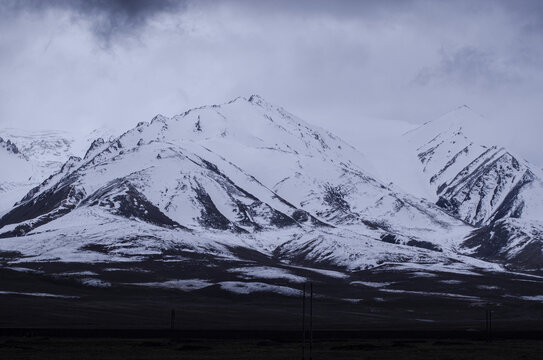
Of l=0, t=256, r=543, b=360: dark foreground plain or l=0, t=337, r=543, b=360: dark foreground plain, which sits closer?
l=0, t=337, r=543, b=360: dark foreground plain

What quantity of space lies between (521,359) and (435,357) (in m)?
7.65

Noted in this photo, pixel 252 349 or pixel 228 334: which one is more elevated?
pixel 228 334

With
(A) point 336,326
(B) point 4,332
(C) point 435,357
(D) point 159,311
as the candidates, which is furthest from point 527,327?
(B) point 4,332

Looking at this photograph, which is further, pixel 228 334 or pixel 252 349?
pixel 228 334

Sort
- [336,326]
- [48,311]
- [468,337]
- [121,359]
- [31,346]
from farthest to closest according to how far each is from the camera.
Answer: [48,311] < [336,326] < [468,337] < [31,346] < [121,359]

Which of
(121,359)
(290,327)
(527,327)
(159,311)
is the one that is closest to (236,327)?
(290,327)

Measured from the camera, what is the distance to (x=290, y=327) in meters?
152

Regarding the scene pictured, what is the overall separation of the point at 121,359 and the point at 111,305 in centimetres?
10749

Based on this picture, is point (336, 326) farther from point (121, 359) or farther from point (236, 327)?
point (121, 359)

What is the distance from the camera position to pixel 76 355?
275ft

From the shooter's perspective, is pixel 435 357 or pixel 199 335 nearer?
pixel 435 357

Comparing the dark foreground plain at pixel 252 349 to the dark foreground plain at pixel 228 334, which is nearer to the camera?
the dark foreground plain at pixel 252 349

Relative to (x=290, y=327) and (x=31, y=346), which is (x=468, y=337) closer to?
(x=290, y=327)

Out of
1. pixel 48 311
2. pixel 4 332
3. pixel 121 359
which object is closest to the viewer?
pixel 121 359
